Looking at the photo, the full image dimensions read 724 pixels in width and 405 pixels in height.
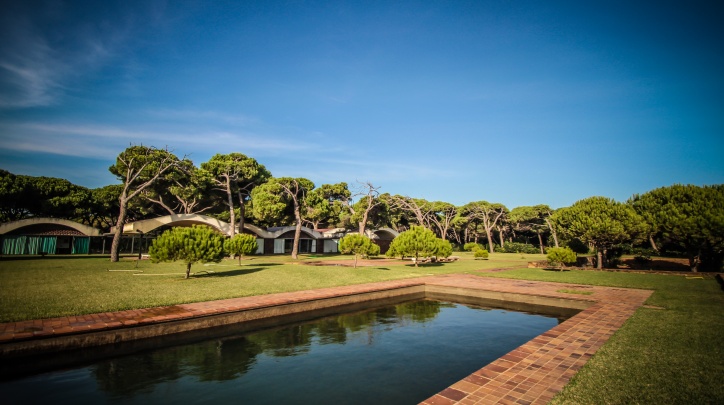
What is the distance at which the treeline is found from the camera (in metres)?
22.8

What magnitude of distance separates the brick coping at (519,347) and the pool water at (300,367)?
3.24 feet

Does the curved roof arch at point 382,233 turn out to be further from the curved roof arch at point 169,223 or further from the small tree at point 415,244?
the small tree at point 415,244

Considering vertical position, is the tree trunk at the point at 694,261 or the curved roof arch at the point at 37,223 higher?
the curved roof arch at the point at 37,223

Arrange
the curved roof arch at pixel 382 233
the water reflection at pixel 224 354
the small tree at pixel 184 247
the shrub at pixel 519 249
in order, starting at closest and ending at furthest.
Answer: the water reflection at pixel 224 354 < the small tree at pixel 184 247 < the curved roof arch at pixel 382 233 < the shrub at pixel 519 249

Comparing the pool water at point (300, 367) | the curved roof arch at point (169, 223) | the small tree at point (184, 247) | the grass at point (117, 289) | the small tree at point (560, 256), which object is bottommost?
the pool water at point (300, 367)

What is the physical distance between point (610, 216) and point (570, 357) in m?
23.9

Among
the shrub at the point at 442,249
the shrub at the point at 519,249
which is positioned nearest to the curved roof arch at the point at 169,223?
the shrub at the point at 442,249

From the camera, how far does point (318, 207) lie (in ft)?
125

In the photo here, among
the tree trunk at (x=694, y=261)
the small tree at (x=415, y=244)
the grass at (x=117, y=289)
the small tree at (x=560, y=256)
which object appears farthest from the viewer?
the small tree at (x=560, y=256)

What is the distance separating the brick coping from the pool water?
99cm

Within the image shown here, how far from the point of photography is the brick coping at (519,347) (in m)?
4.81

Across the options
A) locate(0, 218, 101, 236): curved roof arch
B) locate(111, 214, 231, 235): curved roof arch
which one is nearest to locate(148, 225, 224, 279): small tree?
locate(111, 214, 231, 235): curved roof arch

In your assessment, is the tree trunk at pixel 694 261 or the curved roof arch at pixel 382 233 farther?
the curved roof arch at pixel 382 233

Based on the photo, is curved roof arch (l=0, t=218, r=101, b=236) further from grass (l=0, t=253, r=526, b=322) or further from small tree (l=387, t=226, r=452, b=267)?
small tree (l=387, t=226, r=452, b=267)
